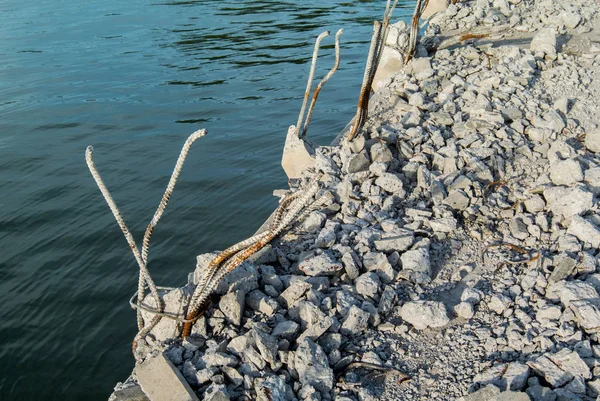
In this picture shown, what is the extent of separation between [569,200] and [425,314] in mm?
1609

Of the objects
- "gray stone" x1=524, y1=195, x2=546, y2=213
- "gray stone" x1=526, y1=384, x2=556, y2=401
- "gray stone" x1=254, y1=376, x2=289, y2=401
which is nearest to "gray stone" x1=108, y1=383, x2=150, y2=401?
"gray stone" x1=254, y1=376, x2=289, y2=401

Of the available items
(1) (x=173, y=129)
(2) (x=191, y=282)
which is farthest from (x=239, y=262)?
(1) (x=173, y=129)

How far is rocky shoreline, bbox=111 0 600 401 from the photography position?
9.88 ft

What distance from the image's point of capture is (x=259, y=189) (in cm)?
679

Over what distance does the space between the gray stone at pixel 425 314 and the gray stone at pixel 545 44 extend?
457 centimetres

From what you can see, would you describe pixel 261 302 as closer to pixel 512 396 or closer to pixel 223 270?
pixel 223 270

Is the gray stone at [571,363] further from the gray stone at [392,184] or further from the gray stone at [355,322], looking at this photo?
the gray stone at [392,184]

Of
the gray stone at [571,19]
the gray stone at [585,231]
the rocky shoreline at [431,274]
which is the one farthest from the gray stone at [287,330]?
the gray stone at [571,19]

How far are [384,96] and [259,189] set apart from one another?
1838 millimetres

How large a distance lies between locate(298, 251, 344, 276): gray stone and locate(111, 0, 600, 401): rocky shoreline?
0.05 feet

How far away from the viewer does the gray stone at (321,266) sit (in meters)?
3.79

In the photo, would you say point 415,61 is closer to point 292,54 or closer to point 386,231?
point 386,231

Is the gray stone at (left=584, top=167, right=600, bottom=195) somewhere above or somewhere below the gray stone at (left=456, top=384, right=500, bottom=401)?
above

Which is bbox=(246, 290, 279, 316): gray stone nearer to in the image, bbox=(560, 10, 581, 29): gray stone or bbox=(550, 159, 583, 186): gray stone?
bbox=(550, 159, 583, 186): gray stone
